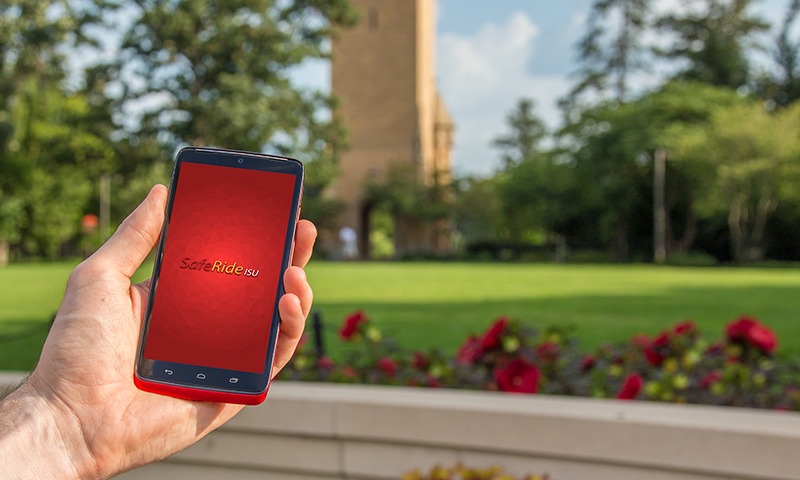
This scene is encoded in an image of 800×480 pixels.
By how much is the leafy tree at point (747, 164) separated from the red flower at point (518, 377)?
2939 cm

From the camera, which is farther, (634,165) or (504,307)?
(634,165)

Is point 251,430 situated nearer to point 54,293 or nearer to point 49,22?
point 54,293

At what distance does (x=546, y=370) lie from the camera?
346 cm

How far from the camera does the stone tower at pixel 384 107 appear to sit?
43.5m

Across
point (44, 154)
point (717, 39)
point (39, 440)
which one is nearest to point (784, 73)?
point (717, 39)

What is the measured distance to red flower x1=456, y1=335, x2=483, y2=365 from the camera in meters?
3.32

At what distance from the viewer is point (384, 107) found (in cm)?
4416

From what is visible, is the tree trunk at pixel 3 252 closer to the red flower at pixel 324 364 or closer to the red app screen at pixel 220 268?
the red flower at pixel 324 364

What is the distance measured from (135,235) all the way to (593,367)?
9.16 ft

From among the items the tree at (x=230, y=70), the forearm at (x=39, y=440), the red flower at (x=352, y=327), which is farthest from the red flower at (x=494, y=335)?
the tree at (x=230, y=70)

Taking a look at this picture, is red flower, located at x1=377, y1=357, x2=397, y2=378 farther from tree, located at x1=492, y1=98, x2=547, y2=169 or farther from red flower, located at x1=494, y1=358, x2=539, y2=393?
tree, located at x1=492, y1=98, x2=547, y2=169

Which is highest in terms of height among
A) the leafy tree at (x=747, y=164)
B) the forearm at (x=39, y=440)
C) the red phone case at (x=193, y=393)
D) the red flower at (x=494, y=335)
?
the leafy tree at (x=747, y=164)

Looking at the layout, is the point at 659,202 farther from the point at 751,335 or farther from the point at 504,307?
the point at 751,335

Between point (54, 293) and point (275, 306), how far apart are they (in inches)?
443
